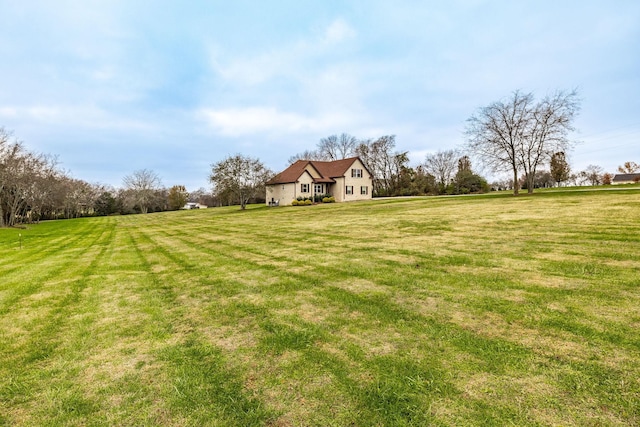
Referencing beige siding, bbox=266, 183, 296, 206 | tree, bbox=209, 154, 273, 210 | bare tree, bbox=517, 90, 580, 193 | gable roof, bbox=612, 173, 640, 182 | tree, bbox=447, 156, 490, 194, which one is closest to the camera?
bare tree, bbox=517, 90, 580, 193

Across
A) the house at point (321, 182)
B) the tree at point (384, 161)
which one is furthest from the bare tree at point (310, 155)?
the house at point (321, 182)

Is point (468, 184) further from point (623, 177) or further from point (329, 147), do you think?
point (623, 177)

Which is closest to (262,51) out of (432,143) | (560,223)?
(560,223)

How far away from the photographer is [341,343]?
365 cm

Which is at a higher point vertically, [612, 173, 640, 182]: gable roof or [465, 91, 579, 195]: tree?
[465, 91, 579, 195]: tree

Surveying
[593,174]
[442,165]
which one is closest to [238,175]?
[442,165]

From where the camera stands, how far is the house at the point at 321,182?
4247cm

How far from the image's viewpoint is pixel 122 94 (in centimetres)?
3050

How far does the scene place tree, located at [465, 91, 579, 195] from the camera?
28.4m

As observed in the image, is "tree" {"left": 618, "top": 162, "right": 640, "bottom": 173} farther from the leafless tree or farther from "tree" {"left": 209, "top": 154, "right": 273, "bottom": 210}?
"tree" {"left": 209, "top": 154, "right": 273, "bottom": 210}

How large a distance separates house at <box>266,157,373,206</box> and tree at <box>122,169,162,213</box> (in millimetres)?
44728

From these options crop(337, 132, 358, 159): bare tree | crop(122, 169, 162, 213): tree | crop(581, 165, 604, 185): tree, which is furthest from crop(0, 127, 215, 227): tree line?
crop(581, 165, 604, 185): tree

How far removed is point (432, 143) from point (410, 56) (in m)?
41.2

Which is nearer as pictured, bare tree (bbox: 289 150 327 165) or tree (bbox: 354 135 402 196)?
tree (bbox: 354 135 402 196)
